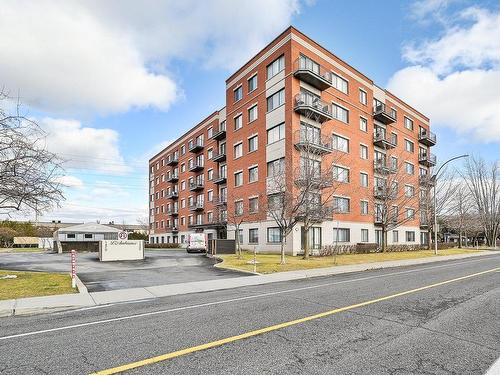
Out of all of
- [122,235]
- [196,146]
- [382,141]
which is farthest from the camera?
A: [196,146]

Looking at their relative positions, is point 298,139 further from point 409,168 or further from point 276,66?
point 409,168

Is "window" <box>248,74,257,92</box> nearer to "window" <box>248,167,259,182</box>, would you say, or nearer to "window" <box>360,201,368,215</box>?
"window" <box>248,167,259,182</box>

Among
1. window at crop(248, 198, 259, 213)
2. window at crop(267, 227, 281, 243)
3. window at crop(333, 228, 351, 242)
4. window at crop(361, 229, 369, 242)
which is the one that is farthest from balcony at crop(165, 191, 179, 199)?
window at crop(361, 229, 369, 242)

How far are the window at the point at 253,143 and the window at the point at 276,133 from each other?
7.09 ft

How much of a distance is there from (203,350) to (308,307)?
399 cm

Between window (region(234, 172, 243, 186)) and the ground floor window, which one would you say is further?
window (region(234, 172, 243, 186))

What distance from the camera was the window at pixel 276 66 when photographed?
1388 inches

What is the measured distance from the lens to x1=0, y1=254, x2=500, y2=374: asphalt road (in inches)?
198

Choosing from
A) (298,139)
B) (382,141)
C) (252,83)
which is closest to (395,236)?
(382,141)

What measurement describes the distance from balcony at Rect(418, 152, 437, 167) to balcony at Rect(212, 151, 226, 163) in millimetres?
29543

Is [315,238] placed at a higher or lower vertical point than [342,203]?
lower

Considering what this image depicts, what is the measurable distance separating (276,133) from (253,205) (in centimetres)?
797

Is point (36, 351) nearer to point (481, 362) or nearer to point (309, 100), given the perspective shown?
point (481, 362)

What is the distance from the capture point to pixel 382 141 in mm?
43625
